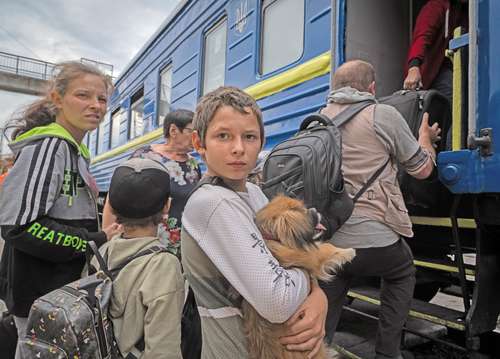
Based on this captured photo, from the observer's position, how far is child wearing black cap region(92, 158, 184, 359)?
1233 mm

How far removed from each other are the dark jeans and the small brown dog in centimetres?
82

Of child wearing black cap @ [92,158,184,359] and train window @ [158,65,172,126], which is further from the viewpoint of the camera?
train window @ [158,65,172,126]

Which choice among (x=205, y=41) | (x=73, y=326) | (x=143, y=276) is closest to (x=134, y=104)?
(x=205, y=41)

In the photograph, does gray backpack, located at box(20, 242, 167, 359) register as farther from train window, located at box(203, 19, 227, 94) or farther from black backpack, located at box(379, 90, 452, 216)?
train window, located at box(203, 19, 227, 94)

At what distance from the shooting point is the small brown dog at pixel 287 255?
993mm

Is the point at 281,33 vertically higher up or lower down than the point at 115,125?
lower down

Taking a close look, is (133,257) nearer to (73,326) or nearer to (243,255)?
(73,326)

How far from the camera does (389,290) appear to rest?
1888mm

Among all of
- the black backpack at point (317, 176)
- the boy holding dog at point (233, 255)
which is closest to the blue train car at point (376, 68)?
the black backpack at point (317, 176)

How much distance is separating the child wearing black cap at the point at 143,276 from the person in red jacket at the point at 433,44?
1.73 metres

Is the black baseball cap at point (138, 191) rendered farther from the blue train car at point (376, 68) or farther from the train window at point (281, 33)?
the train window at point (281, 33)

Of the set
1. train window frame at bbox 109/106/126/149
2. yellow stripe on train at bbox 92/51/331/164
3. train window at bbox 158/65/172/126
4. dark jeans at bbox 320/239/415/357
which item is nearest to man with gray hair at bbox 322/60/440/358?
dark jeans at bbox 320/239/415/357

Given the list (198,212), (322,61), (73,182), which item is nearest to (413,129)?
(322,61)

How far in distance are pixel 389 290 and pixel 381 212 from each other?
1.31ft
